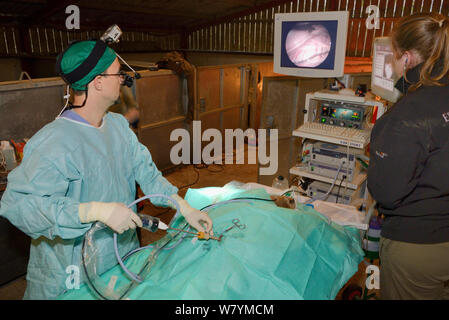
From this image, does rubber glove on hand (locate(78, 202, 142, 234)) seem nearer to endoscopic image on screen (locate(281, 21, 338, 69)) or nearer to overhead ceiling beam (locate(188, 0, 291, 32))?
endoscopic image on screen (locate(281, 21, 338, 69))

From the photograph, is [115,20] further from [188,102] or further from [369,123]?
[369,123]

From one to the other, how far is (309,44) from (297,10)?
526cm

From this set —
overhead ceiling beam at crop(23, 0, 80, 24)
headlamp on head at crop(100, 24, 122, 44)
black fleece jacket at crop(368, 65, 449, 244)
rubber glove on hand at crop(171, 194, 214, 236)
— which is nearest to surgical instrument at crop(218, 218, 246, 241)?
rubber glove on hand at crop(171, 194, 214, 236)

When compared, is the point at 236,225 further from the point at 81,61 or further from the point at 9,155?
the point at 9,155

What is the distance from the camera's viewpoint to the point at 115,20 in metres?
7.36

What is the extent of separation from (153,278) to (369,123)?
7.95ft

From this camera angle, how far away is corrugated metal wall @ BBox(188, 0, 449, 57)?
616 cm

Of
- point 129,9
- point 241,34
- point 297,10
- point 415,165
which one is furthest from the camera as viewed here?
point 241,34

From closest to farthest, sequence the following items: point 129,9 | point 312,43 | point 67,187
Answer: point 67,187 < point 312,43 < point 129,9

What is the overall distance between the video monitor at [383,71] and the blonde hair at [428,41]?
0.91 meters

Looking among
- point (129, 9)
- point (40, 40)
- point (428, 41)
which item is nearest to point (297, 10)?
point (129, 9)

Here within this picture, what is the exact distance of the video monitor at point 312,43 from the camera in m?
2.43

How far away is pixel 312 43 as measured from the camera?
2.55m
